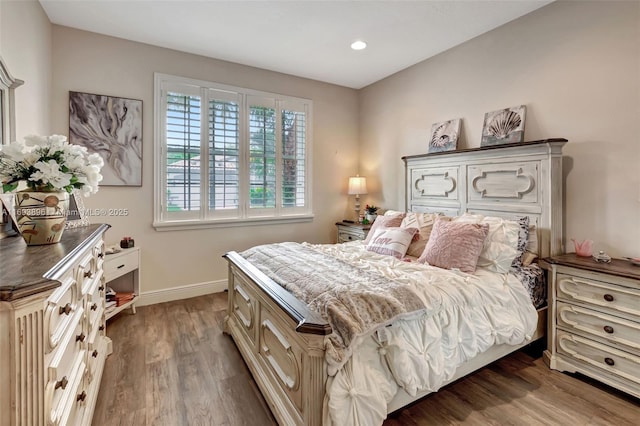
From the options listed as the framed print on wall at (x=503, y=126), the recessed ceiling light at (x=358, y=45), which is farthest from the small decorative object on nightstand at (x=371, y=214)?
the recessed ceiling light at (x=358, y=45)

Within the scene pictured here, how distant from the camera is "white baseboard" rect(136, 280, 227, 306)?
135 inches

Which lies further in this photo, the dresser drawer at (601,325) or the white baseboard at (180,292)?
the white baseboard at (180,292)

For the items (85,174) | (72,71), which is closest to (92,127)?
(72,71)

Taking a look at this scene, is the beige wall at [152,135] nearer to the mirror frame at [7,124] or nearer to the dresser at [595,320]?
the mirror frame at [7,124]

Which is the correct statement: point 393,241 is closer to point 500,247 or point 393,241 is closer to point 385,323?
point 500,247

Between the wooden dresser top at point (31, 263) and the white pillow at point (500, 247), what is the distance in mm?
2494

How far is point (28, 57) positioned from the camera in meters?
2.30

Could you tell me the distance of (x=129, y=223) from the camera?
131 inches

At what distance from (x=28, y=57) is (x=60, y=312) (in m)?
2.27

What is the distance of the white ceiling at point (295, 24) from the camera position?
8.65 ft

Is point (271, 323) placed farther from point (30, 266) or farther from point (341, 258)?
point (30, 266)

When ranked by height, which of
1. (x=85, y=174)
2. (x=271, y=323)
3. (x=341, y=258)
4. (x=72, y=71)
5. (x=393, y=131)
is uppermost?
(x=72, y=71)

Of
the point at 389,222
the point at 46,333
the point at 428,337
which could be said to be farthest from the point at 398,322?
the point at 389,222

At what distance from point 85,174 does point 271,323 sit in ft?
4.26
